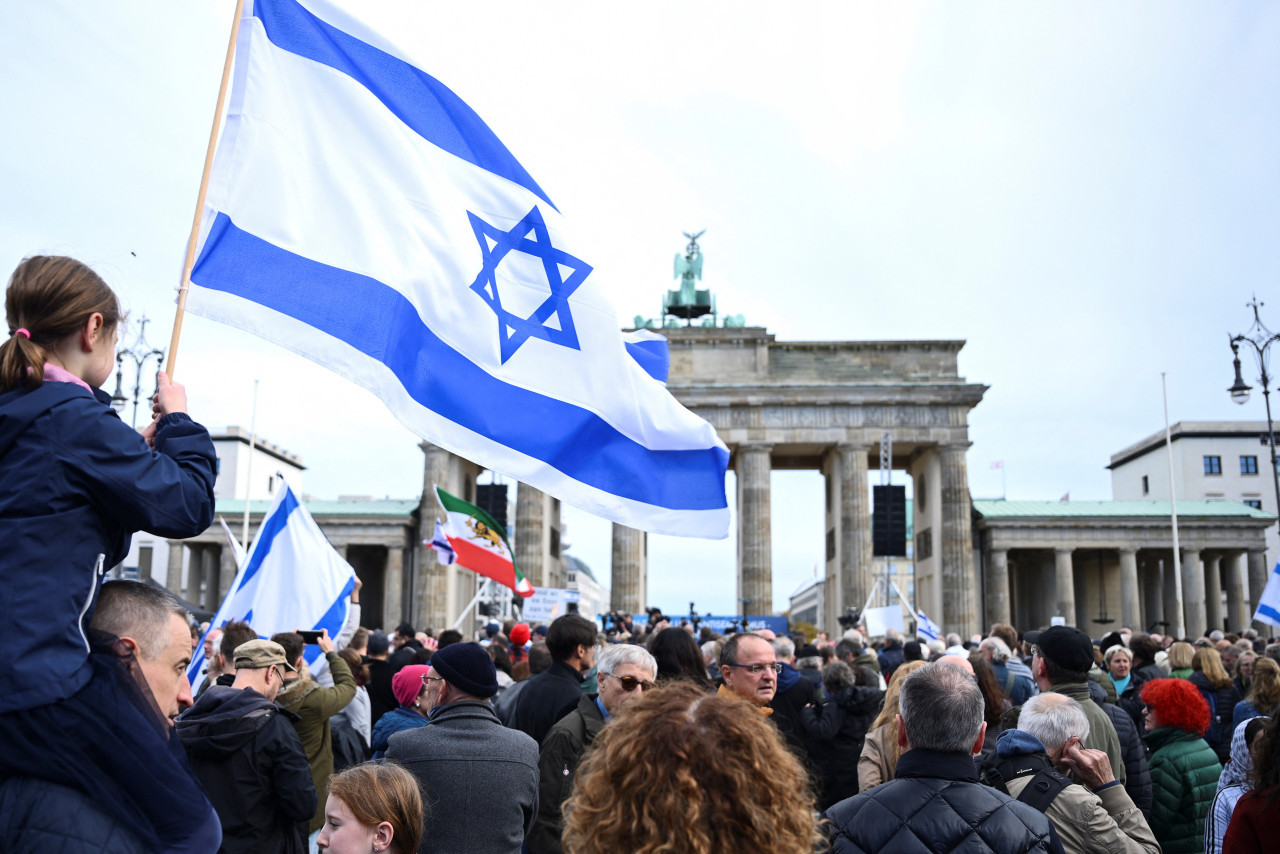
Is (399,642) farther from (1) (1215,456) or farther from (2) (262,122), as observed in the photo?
(1) (1215,456)

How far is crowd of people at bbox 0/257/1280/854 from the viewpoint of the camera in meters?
2.28

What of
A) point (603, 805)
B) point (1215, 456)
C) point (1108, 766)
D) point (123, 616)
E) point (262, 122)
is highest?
point (1215, 456)

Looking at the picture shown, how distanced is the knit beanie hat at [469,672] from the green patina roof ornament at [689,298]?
55911 millimetres

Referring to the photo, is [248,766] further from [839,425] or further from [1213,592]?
[1213,592]

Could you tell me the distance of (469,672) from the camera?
486 centimetres

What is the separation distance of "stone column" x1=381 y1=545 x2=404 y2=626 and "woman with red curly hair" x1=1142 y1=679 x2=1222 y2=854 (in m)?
55.6

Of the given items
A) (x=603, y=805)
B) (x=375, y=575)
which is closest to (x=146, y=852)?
(x=603, y=805)

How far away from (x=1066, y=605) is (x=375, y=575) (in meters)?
43.9

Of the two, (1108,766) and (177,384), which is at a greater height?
(177,384)

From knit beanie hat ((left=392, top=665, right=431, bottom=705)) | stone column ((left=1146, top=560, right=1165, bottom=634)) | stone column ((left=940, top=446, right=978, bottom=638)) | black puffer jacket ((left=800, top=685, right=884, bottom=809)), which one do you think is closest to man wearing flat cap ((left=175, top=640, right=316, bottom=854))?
knit beanie hat ((left=392, top=665, right=431, bottom=705))

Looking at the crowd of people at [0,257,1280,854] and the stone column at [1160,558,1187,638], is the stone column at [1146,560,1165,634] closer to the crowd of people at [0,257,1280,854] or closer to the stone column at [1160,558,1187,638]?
the stone column at [1160,558,1187,638]

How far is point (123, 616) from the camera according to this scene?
2641 millimetres

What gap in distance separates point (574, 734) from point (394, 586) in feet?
187

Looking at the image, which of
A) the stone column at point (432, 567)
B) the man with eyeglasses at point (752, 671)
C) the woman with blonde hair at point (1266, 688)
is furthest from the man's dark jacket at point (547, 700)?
the stone column at point (432, 567)
